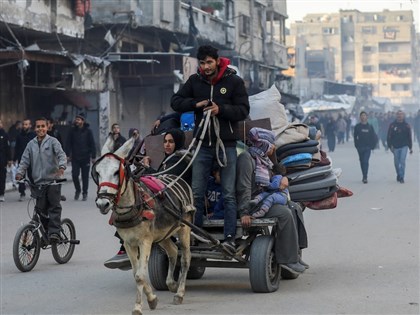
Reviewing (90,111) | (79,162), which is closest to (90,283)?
(79,162)

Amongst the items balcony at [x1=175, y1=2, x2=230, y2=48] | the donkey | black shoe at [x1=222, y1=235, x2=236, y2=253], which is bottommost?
black shoe at [x1=222, y1=235, x2=236, y2=253]

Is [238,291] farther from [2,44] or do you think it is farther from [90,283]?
[2,44]

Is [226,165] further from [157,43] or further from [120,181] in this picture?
[157,43]

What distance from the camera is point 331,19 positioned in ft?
496

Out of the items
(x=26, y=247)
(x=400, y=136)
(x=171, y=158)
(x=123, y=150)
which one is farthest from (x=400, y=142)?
(x=123, y=150)

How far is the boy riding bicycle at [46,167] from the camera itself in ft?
39.1

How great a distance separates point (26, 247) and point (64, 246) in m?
0.84

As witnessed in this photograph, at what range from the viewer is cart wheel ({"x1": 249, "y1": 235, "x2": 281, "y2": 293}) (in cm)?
911

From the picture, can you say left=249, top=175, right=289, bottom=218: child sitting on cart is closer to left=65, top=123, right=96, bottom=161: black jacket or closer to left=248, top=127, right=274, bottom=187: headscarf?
left=248, top=127, right=274, bottom=187: headscarf

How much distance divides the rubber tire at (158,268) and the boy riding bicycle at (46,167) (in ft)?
8.62

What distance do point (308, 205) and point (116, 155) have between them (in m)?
3.35

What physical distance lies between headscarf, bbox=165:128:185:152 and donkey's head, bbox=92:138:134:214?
1.39 meters

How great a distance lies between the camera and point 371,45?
485 feet

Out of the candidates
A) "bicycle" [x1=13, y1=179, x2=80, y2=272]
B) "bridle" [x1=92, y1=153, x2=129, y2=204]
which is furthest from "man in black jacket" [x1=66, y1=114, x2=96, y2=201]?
"bridle" [x1=92, y1=153, x2=129, y2=204]
